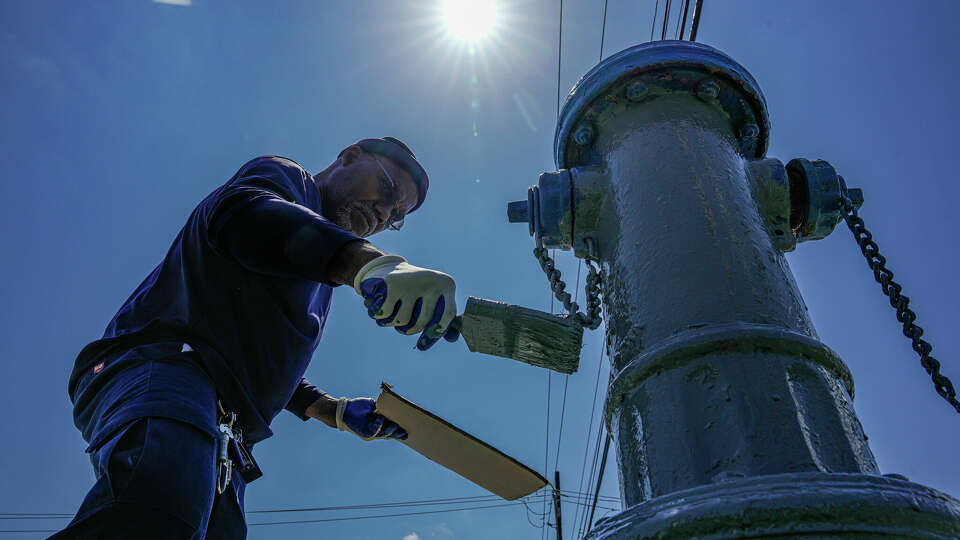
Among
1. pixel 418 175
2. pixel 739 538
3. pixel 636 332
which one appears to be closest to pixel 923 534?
pixel 739 538

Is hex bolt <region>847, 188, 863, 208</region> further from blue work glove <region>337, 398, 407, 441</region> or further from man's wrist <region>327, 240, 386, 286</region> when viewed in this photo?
blue work glove <region>337, 398, 407, 441</region>

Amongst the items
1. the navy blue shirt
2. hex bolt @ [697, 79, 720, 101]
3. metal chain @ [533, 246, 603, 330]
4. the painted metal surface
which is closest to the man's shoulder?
the navy blue shirt

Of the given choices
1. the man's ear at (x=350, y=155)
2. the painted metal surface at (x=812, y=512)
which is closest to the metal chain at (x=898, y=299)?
the painted metal surface at (x=812, y=512)

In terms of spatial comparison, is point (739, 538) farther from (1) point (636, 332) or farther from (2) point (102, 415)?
(2) point (102, 415)

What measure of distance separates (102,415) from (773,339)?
1538 millimetres

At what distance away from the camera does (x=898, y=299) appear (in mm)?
1515

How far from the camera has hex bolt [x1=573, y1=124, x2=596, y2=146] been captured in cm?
194

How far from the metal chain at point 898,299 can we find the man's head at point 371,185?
1.75 meters

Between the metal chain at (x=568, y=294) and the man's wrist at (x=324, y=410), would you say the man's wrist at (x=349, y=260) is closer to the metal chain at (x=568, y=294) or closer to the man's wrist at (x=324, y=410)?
the metal chain at (x=568, y=294)

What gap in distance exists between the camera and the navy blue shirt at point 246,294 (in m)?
1.56

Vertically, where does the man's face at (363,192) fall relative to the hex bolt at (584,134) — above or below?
above

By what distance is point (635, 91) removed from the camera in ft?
5.96

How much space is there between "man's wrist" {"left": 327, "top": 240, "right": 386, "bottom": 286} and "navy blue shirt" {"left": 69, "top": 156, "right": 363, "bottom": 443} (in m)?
A: 0.02

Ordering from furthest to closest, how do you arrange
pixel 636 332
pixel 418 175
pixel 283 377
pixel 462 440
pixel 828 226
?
pixel 418 175
pixel 462 440
pixel 283 377
pixel 828 226
pixel 636 332
